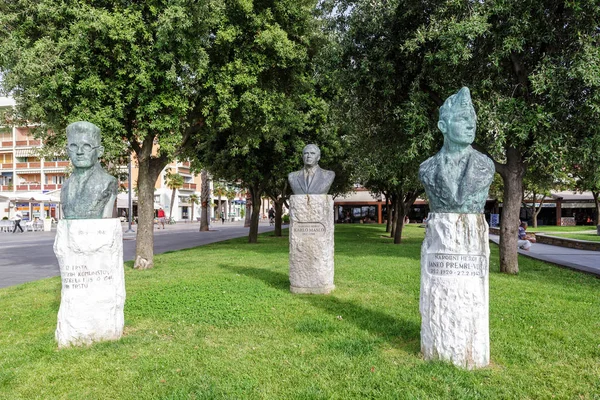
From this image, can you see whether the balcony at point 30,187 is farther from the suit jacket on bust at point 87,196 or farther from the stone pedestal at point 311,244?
the suit jacket on bust at point 87,196

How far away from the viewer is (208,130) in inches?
500

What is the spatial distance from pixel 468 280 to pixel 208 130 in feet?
31.8

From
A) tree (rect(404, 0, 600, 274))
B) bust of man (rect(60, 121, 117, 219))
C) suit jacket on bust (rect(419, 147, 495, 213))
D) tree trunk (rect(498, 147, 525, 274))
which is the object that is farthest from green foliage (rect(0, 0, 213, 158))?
tree trunk (rect(498, 147, 525, 274))

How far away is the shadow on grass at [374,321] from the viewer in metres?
5.42

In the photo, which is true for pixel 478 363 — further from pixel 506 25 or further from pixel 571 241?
pixel 571 241

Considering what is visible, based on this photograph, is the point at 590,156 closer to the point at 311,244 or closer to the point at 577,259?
the point at 577,259

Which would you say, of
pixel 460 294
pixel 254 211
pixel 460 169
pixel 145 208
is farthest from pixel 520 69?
pixel 254 211

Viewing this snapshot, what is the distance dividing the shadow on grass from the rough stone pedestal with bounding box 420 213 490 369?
52 centimetres

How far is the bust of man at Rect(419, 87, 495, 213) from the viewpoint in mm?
4754

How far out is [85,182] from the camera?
5.57 m

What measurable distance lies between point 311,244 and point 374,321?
245 centimetres

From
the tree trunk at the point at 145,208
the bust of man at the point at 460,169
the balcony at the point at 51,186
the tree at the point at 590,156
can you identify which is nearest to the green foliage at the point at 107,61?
the tree trunk at the point at 145,208

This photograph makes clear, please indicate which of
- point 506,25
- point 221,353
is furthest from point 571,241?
point 221,353

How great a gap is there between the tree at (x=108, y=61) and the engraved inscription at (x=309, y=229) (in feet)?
14.1
